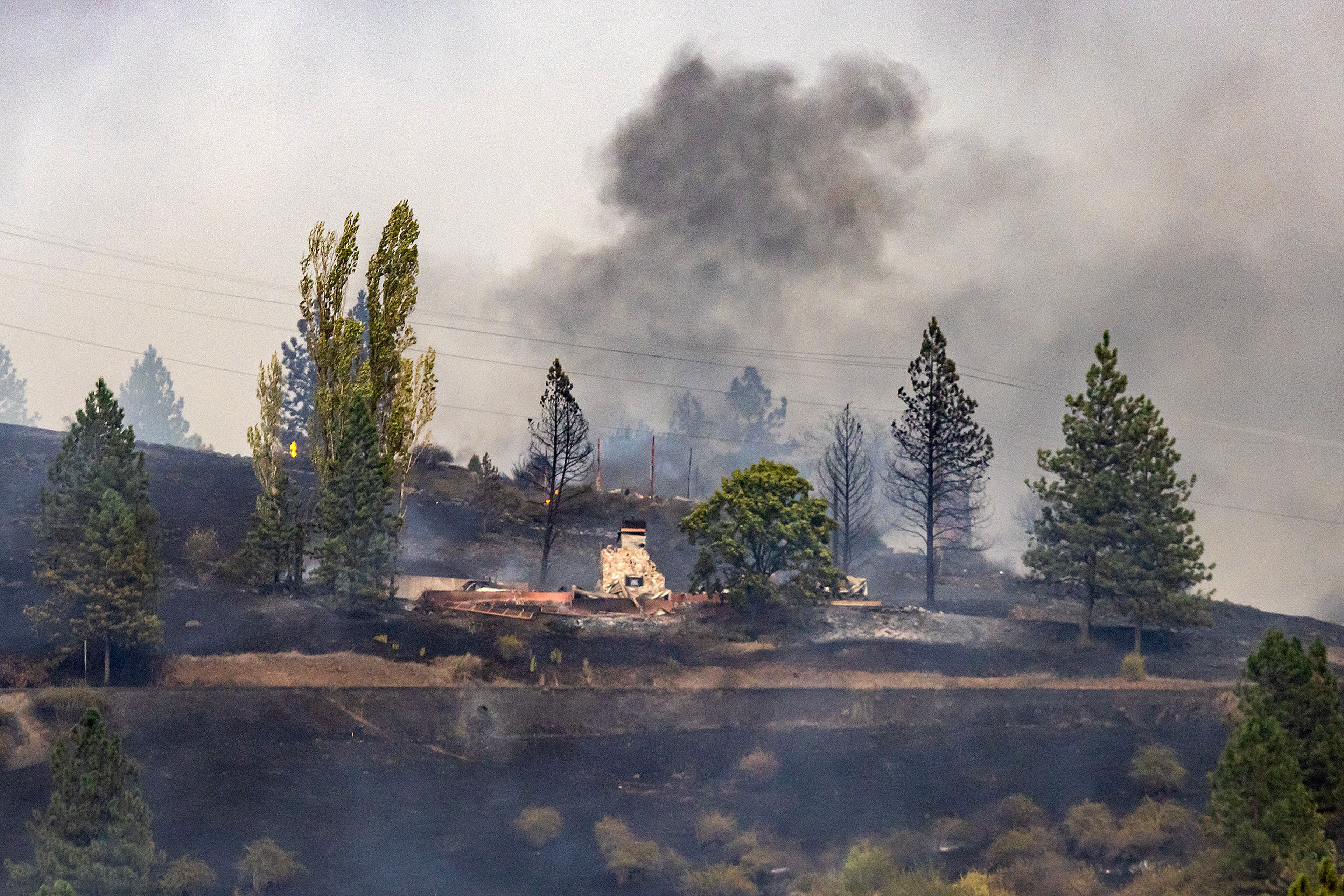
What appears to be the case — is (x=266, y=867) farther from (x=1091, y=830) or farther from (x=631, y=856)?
(x=1091, y=830)

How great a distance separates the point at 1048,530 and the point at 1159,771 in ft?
65.1

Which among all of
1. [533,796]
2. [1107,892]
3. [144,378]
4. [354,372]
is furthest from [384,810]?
[144,378]

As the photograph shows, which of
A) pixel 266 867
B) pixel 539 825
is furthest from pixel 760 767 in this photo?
pixel 266 867

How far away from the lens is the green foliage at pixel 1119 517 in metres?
60.6

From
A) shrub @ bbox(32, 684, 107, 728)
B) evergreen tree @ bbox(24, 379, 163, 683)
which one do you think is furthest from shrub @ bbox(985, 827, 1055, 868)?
evergreen tree @ bbox(24, 379, 163, 683)

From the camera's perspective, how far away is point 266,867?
3678 centimetres

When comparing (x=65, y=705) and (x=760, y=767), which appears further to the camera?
(x=760, y=767)

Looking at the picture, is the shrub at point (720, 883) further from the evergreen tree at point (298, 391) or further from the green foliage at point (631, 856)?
the evergreen tree at point (298, 391)

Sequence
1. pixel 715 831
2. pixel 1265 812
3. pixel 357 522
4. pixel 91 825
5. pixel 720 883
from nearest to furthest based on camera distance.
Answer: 1. pixel 91 825
2. pixel 1265 812
3. pixel 720 883
4. pixel 715 831
5. pixel 357 522

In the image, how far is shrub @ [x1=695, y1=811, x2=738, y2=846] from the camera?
4156cm

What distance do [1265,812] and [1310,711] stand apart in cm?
366

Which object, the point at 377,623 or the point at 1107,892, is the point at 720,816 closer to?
the point at 1107,892

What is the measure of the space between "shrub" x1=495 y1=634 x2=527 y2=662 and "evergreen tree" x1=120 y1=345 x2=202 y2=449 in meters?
139

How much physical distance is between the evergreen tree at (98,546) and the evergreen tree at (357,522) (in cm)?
1019
